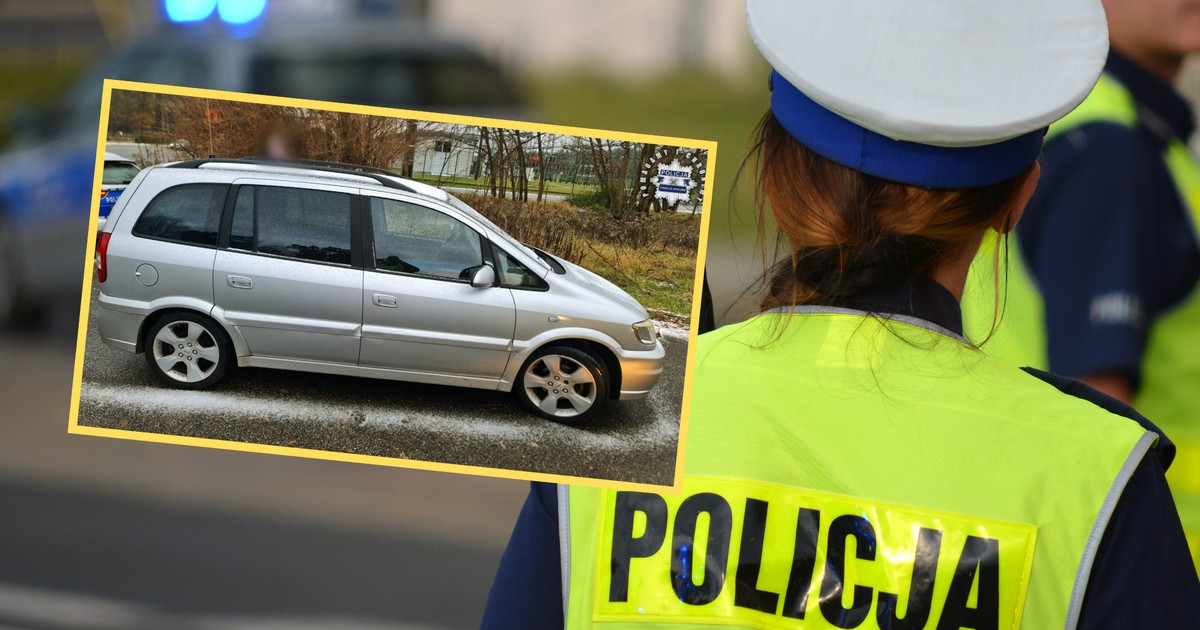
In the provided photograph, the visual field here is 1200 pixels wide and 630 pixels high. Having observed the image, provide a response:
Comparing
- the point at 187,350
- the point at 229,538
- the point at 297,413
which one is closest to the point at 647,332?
the point at 297,413

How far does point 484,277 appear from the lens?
46.9 inches

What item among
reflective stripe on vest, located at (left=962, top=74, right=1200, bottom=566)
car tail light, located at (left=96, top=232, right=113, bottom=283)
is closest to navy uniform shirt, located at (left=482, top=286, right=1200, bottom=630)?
car tail light, located at (left=96, top=232, right=113, bottom=283)

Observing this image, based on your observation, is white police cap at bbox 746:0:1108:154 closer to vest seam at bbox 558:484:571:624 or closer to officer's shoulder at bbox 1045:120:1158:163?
vest seam at bbox 558:484:571:624

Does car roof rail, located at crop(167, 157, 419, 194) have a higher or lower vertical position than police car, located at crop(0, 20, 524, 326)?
lower

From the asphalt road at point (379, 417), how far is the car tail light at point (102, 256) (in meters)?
0.05

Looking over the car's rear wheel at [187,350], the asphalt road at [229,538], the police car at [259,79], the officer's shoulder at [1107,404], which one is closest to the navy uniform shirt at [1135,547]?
the officer's shoulder at [1107,404]

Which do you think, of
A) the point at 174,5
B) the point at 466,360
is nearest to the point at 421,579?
the point at 174,5

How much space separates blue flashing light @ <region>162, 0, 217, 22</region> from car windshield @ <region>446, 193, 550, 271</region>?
1.37 meters

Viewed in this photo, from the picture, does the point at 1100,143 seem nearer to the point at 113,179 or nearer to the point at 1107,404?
the point at 1107,404

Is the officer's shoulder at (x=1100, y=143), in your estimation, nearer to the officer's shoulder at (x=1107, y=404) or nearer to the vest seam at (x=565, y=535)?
the officer's shoulder at (x=1107, y=404)

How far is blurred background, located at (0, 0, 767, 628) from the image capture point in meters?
4.88

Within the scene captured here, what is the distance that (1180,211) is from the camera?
241 cm

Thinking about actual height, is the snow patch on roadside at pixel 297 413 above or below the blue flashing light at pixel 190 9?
below

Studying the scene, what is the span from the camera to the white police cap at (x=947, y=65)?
3.32 ft
